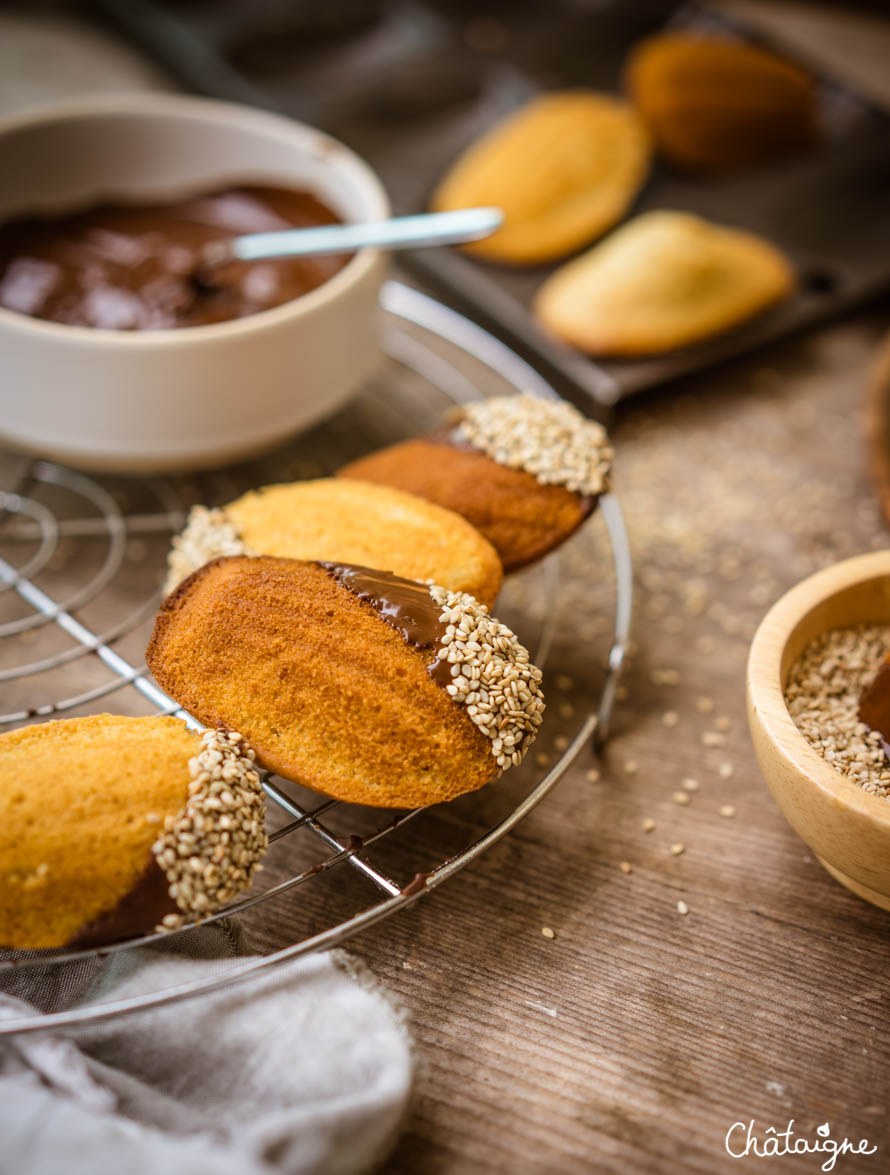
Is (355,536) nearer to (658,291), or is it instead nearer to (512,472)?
(512,472)

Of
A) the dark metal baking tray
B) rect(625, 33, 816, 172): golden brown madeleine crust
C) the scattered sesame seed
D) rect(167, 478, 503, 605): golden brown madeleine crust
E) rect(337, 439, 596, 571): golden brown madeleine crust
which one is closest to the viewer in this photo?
rect(167, 478, 503, 605): golden brown madeleine crust

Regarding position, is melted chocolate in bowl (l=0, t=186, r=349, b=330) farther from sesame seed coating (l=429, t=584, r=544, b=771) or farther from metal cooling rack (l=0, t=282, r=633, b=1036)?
sesame seed coating (l=429, t=584, r=544, b=771)

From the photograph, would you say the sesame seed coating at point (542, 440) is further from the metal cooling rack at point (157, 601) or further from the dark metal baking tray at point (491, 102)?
the dark metal baking tray at point (491, 102)

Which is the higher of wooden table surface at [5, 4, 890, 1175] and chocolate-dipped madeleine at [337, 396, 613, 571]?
chocolate-dipped madeleine at [337, 396, 613, 571]

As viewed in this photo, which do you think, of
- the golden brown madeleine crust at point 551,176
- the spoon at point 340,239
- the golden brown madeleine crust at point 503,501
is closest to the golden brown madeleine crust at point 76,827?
the golden brown madeleine crust at point 503,501

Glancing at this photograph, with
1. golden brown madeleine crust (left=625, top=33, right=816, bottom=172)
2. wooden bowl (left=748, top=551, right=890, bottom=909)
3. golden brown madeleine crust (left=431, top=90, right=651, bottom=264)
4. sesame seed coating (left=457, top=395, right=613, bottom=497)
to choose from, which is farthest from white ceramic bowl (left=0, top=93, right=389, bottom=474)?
golden brown madeleine crust (left=625, top=33, right=816, bottom=172)

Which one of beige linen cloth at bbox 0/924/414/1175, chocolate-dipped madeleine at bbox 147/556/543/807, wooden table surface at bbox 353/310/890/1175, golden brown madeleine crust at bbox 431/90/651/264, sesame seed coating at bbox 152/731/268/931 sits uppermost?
golden brown madeleine crust at bbox 431/90/651/264

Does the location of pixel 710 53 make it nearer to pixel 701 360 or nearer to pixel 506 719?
pixel 701 360
